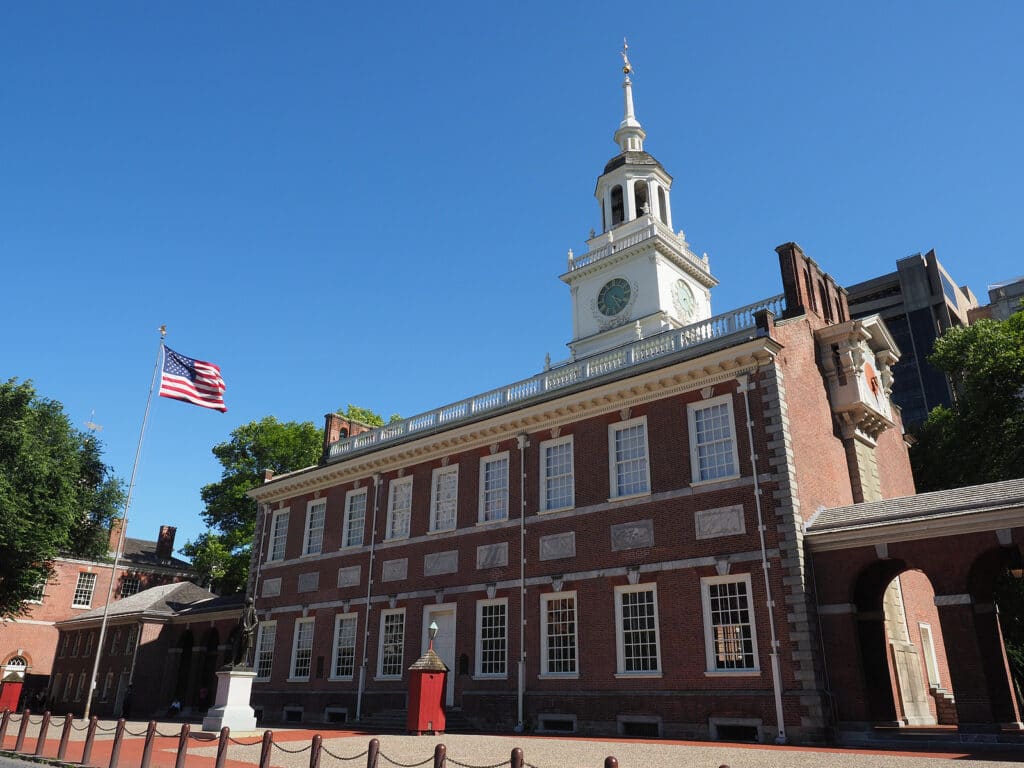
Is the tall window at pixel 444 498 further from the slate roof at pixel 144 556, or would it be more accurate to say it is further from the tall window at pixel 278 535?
the slate roof at pixel 144 556

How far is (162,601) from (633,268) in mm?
30340

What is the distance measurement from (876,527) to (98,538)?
40.5 meters

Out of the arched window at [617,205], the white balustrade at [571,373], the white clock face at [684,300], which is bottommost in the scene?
the white balustrade at [571,373]

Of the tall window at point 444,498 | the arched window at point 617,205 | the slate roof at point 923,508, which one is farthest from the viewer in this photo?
the arched window at point 617,205

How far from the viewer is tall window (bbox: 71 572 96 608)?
54625 millimetres

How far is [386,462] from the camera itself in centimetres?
2973

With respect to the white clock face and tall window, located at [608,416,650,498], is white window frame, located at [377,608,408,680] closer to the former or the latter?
tall window, located at [608,416,650,498]

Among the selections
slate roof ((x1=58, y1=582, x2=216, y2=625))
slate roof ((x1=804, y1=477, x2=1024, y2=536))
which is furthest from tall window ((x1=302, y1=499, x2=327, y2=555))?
slate roof ((x1=804, y1=477, x2=1024, y2=536))

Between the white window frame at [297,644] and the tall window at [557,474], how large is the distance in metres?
12.1

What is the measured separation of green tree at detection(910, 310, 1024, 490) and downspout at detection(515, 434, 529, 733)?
18.5 m

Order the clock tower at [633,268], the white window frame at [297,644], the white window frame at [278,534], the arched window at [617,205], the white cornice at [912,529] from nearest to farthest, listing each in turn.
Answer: the white cornice at [912,529] < the white window frame at [297,644] < the white window frame at [278,534] < the clock tower at [633,268] < the arched window at [617,205]

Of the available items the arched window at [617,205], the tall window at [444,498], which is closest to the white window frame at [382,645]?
the tall window at [444,498]

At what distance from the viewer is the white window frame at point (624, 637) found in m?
19.8

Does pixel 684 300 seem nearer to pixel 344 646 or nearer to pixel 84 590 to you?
pixel 344 646
